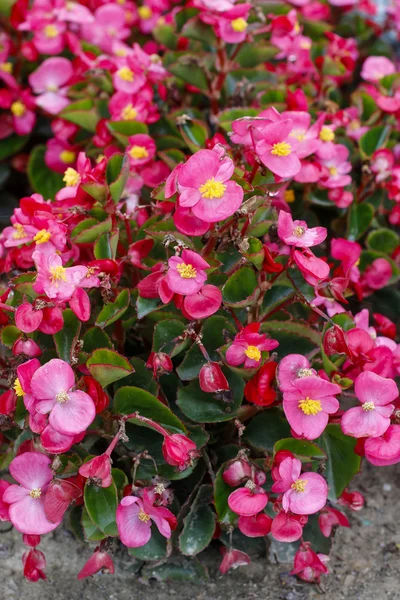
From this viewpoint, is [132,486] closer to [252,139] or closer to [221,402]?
[221,402]

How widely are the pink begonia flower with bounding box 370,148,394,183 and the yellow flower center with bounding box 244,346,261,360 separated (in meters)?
0.61

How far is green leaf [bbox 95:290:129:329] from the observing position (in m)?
1.07

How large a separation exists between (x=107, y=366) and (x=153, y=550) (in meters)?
0.33

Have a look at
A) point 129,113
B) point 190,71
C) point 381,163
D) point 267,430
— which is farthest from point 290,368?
point 190,71

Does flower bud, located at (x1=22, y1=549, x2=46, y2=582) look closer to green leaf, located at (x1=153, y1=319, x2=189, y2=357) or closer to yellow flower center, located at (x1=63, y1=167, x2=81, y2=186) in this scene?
green leaf, located at (x1=153, y1=319, x2=189, y2=357)

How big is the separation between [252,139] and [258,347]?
0.32 m

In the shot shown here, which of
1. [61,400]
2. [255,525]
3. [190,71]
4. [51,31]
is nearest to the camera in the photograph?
[61,400]

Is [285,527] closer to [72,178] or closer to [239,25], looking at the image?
[72,178]

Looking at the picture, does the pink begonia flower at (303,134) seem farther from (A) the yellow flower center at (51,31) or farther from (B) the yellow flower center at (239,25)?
(A) the yellow flower center at (51,31)

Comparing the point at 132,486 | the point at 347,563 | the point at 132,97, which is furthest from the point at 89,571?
the point at 132,97

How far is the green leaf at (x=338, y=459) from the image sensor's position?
1107 millimetres

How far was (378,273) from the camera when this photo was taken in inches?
56.4

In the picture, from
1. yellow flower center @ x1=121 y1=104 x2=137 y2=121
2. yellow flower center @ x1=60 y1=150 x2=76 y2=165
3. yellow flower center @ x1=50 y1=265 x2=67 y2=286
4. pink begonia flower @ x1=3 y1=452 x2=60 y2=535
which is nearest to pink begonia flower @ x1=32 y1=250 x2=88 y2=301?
yellow flower center @ x1=50 y1=265 x2=67 y2=286

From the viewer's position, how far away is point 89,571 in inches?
41.7
